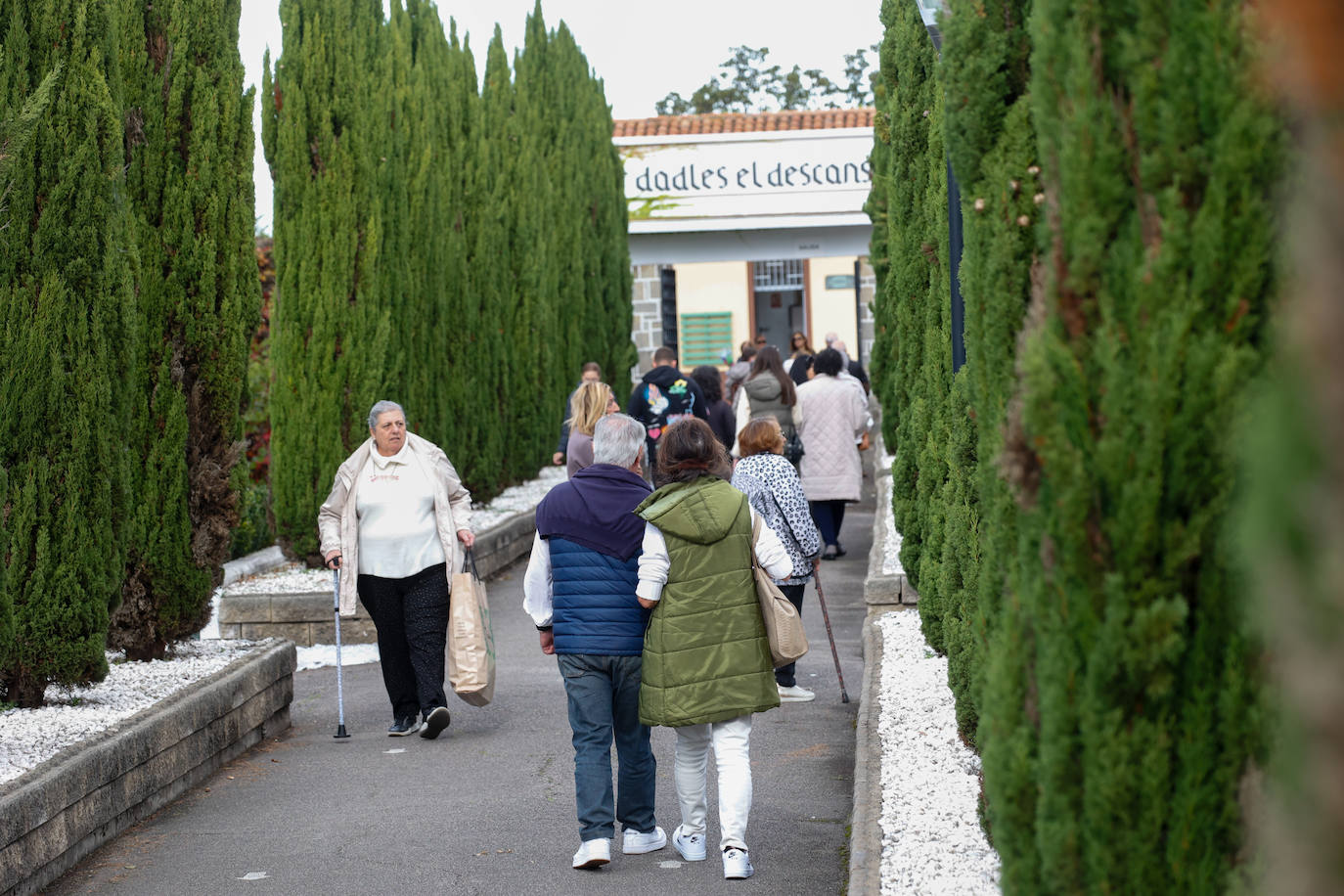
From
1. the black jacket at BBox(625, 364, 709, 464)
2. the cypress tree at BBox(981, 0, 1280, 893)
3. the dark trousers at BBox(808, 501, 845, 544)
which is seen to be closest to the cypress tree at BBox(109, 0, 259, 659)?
the black jacket at BBox(625, 364, 709, 464)

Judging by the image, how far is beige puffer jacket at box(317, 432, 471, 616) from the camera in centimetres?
808

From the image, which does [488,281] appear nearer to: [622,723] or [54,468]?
[54,468]

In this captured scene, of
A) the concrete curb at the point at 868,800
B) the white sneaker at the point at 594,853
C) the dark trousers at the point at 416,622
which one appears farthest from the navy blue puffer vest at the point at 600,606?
the dark trousers at the point at 416,622

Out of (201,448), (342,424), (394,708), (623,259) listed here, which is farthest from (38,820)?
(623,259)

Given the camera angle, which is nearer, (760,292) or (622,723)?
(622,723)

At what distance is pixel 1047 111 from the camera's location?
2.91 meters

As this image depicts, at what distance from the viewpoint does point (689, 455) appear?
18.6ft

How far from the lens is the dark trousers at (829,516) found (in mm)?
14391

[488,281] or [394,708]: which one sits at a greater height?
[488,281]

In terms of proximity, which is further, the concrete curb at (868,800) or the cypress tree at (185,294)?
the cypress tree at (185,294)

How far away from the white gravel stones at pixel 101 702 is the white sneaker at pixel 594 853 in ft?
7.03

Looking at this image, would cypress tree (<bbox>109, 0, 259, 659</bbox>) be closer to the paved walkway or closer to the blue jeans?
the paved walkway

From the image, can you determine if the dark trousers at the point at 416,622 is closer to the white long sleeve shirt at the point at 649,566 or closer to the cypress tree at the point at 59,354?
the cypress tree at the point at 59,354

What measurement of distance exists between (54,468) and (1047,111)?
18.3 feet
